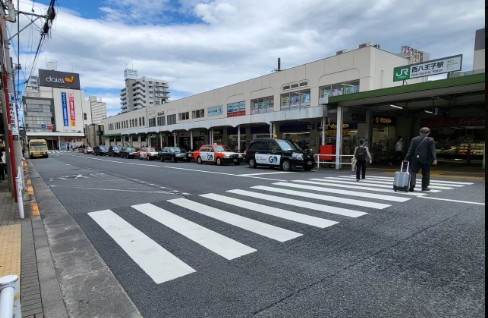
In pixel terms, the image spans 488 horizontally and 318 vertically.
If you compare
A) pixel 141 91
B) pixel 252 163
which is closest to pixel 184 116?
pixel 252 163

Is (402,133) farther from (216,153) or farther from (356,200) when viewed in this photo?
(356,200)

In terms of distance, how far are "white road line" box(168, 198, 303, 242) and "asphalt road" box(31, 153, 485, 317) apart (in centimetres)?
2

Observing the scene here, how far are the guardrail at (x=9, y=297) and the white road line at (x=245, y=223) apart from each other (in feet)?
12.4

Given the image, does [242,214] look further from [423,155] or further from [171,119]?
[171,119]

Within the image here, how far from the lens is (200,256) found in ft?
14.5

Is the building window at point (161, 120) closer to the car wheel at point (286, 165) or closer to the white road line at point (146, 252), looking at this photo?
the car wheel at point (286, 165)

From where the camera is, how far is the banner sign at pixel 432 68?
1445cm

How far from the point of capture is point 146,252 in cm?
466

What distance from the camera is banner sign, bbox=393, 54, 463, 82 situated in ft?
47.4

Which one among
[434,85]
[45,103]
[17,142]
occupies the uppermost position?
[45,103]

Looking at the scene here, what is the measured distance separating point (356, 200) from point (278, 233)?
3.58 metres

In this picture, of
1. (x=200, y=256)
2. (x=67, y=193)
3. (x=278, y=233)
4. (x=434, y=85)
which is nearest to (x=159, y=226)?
(x=200, y=256)

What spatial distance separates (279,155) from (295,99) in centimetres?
906

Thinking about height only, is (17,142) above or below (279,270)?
above
